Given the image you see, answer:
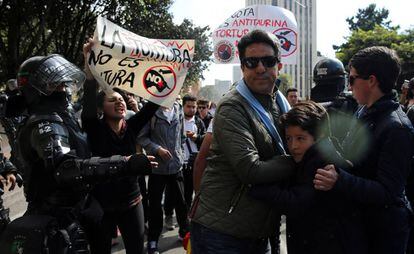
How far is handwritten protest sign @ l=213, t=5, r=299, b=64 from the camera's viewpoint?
7.34 meters

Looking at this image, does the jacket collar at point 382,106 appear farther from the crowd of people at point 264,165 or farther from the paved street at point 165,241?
the paved street at point 165,241

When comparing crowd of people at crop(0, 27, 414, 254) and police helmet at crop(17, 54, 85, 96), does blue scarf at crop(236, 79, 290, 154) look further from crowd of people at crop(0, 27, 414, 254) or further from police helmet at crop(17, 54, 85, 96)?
police helmet at crop(17, 54, 85, 96)

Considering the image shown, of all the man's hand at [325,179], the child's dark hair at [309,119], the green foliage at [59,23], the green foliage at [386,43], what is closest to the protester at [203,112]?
the child's dark hair at [309,119]

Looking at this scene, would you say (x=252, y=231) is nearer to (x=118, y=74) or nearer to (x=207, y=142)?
(x=207, y=142)

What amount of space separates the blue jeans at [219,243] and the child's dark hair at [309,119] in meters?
0.56

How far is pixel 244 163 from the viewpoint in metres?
1.90

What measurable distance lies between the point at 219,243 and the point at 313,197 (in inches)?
18.5

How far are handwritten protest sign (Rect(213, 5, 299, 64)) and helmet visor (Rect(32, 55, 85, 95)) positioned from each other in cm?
503

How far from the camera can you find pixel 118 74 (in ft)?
10.1

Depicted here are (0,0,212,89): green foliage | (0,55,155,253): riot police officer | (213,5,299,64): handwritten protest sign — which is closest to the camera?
(0,55,155,253): riot police officer

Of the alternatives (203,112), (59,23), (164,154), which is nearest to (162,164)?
(164,154)

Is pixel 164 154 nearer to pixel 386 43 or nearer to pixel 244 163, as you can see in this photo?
pixel 244 163

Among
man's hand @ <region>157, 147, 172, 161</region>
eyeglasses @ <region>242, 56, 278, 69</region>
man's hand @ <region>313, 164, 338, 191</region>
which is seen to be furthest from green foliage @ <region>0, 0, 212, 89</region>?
man's hand @ <region>313, 164, 338, 191</region>

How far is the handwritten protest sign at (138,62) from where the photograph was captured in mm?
2891
